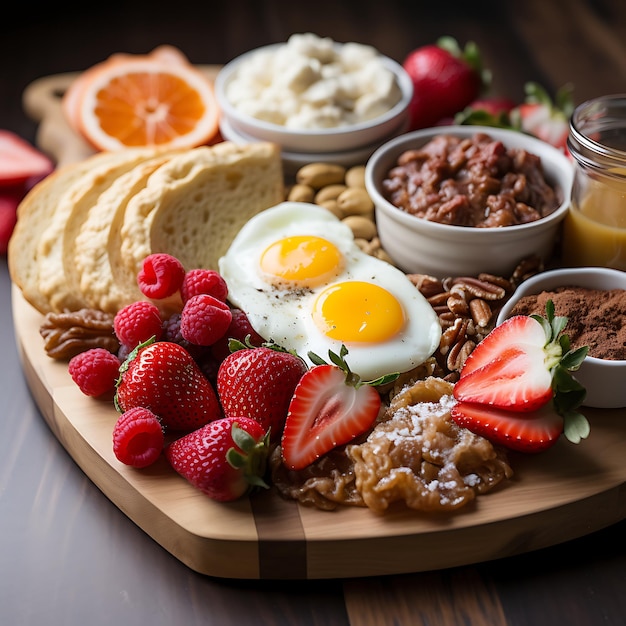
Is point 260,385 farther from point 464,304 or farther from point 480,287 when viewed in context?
point 480,287

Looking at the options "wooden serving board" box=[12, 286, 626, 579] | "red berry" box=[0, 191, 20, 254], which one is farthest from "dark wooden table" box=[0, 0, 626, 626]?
"red berry" box=[0, 191, 20, 254]

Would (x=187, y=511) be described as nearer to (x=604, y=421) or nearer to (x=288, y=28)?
(x=604, y=421)

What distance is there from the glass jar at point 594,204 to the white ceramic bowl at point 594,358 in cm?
11

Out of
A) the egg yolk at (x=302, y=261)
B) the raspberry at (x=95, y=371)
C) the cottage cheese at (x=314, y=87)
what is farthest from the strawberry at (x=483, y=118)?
the raspberry at (x=95, y=371)

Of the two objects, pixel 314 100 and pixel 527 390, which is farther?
pixel 314 100

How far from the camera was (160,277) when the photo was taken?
2568 millimetres

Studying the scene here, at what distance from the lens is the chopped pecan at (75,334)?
8.49 feet

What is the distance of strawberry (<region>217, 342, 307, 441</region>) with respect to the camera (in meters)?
2.23

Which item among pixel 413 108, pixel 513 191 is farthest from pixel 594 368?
pixel 413 108

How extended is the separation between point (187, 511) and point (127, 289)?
912mm

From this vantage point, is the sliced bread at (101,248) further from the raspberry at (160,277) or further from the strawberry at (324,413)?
the strawberry at (324,413)

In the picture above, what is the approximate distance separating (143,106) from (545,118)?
1.82 m

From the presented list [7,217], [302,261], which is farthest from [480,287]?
[7,217]

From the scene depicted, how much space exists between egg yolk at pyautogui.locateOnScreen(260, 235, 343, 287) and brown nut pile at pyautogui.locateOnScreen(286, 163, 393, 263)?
0.82 feet
